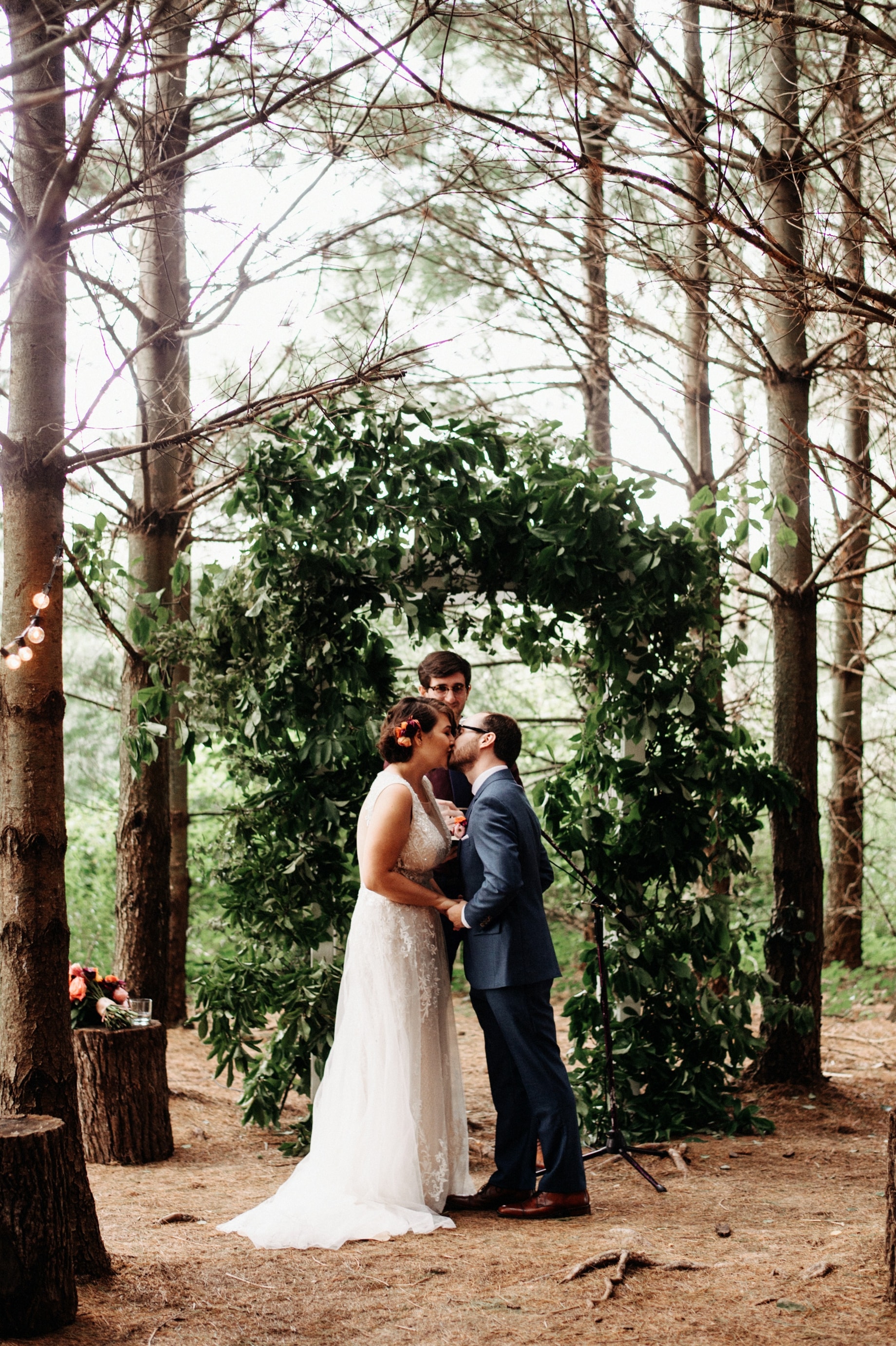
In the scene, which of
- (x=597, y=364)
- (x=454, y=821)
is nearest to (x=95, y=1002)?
(x=454, y=821)

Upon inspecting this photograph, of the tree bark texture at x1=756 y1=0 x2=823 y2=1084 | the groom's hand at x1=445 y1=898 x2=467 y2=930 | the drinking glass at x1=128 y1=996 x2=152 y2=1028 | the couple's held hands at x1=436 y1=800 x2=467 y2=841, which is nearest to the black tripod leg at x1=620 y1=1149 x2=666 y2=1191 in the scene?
the groom's hand at x1=445 y1=898 x2=467 y2=930

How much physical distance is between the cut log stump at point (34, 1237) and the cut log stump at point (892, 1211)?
201cm

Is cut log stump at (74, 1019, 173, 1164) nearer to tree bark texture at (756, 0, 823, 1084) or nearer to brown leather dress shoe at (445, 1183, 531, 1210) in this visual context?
brown leather dress shoe at (445, 1183, 531, 1210)

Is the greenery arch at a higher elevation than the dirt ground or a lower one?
higher

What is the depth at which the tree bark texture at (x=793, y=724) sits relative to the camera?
225 inches

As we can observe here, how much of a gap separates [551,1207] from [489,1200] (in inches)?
8.8

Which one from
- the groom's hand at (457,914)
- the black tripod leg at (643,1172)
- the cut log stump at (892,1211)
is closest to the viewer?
the cut log stump at (892,1211)

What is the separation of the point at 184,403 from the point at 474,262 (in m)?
3.61

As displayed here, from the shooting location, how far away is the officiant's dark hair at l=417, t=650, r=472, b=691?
4336mm

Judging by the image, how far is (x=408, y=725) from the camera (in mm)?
3836

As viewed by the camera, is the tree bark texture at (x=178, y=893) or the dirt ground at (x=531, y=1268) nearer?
the dirt ground at (x=531, y=1268)

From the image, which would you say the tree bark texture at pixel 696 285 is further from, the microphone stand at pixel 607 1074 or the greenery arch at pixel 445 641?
the microphone stand at pixel 607 1074

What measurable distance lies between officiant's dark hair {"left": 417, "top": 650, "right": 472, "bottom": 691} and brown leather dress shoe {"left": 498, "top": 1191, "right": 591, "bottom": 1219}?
183 cm

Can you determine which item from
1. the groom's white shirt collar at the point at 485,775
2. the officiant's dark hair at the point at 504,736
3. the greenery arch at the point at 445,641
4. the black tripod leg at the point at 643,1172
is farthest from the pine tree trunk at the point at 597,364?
the black tripod leg at the point at 643,1172
